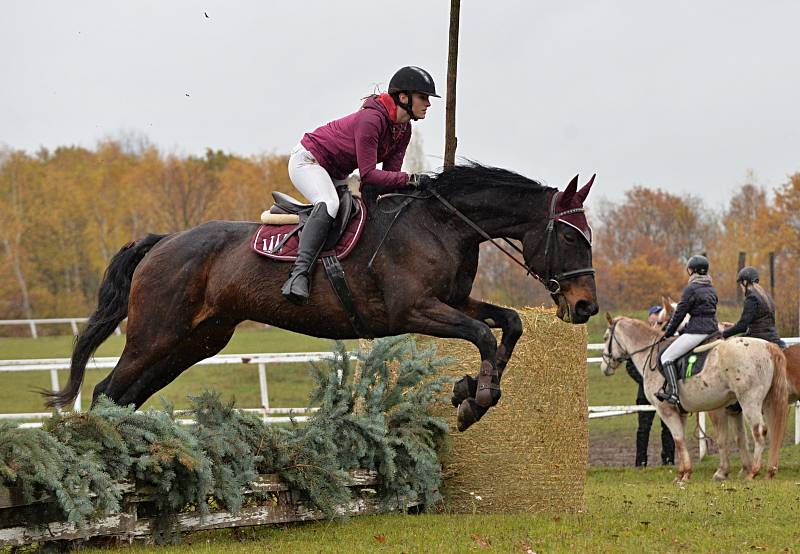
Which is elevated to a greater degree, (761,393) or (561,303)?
(561,303)

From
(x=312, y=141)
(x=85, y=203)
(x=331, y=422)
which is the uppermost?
(x=85, y=203)

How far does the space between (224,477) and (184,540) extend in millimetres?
472

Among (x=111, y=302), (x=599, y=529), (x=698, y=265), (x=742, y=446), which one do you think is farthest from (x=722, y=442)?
(x=111, y=302)

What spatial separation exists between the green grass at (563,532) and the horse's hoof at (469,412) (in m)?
0.68

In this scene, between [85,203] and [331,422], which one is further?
[85,203]

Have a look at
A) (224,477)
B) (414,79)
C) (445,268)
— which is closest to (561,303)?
(445,268)

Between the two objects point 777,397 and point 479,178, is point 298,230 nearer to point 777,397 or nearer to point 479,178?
point 479,178

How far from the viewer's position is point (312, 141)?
746 centimetres

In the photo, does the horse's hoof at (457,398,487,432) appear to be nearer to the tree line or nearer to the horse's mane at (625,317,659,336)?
the horse's mane at (625,317,659,336)

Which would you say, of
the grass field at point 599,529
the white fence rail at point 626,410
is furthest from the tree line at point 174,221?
the grass field at point 599,529

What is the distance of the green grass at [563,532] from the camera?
623 cm

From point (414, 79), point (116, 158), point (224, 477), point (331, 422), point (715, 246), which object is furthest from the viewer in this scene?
point (116, 158)

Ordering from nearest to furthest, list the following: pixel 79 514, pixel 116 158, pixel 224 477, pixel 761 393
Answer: pixel 79 514
pixel 224 477
pixel 761 393
pixel 116 158

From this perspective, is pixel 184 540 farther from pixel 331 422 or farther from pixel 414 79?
pixel 414 79
